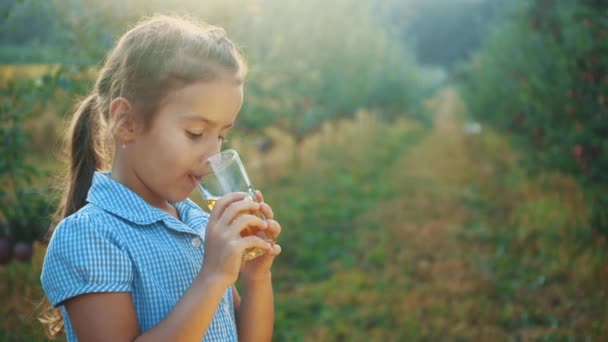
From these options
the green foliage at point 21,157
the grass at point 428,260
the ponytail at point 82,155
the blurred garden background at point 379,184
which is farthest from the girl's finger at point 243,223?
the green foliage at point 21,157

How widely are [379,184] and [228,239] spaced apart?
7.74m

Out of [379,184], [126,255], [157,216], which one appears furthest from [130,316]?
[379,184]

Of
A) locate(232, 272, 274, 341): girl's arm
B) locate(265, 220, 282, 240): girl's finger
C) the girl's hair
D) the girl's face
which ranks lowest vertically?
locate(232, 272, 274, 341): girl's arm

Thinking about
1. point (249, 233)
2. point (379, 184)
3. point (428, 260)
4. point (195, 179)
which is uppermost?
point (379, 184)

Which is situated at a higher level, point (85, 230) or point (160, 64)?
point (160, 64)

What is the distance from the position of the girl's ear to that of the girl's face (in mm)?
22

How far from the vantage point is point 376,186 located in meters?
8.86

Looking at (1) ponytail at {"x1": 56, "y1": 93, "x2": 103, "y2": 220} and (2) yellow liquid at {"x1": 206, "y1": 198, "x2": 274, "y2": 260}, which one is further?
(1) ponytail at {"x1": 56, "y1": 93, "x2": 103, "y2": 220}

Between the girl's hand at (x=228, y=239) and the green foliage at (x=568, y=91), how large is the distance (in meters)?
4.22

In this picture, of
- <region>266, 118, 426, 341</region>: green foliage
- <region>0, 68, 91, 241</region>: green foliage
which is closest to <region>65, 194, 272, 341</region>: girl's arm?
<region>0, 68, 91, 241</region>: green foliage

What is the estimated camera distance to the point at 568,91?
17.8ft

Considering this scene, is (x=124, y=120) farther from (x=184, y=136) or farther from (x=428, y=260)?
(x=428, y=260)

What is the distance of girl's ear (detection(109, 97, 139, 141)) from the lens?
1.54 m

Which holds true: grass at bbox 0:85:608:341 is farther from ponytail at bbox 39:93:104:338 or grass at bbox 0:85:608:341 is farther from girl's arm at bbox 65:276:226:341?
girl's arm at bbox 65:276:226:341
